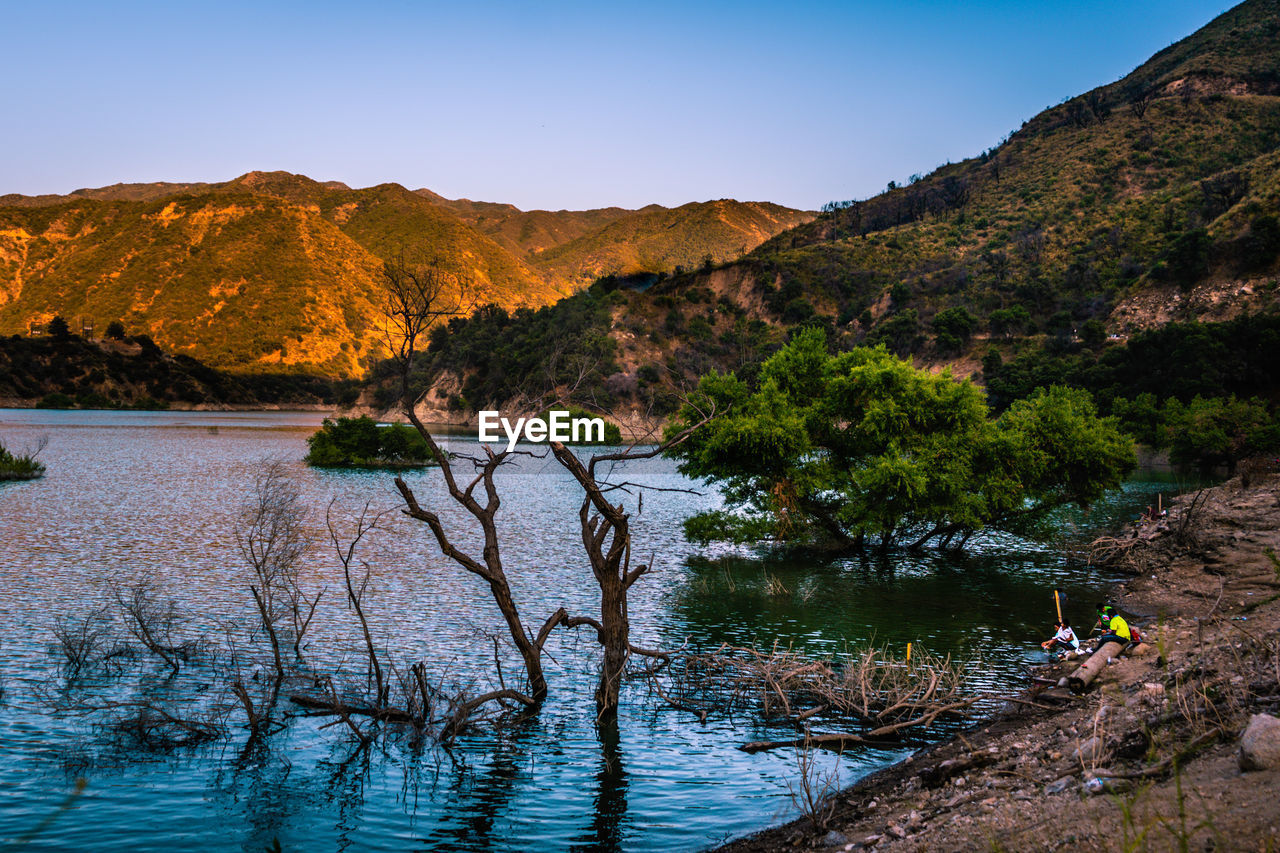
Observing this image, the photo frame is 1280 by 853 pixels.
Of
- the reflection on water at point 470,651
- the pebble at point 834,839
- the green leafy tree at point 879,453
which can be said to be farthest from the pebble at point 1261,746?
the green leafy tree at point 879,453

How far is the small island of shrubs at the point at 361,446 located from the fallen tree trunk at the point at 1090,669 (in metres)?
59.0

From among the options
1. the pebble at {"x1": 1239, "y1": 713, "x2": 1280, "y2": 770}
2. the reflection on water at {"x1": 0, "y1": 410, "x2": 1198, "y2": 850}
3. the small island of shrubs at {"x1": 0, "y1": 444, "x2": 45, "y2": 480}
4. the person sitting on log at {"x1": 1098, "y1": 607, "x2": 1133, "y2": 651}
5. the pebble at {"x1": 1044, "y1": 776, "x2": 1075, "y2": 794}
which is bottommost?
the reflection on water at {"x1": 0, "y1": 410, "x2": 1198, "y2": 850}

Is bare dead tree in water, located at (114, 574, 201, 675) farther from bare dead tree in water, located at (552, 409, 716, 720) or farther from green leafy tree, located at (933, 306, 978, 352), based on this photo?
green leafy tree, located at (933, 306, 978, 352)

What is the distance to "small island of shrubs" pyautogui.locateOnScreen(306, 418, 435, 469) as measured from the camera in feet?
Answer: 230

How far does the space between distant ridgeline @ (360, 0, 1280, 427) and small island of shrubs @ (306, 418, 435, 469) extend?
65.6 ft

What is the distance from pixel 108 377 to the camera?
6629 inches

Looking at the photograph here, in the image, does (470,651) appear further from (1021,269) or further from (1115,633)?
(1021,269)

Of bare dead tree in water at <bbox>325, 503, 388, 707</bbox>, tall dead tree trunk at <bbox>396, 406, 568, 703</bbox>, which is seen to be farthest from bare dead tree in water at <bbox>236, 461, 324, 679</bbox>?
tall dead tree trunk at <bbox>396, 406, 568, 703</bbox>

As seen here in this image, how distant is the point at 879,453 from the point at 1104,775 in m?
24.6

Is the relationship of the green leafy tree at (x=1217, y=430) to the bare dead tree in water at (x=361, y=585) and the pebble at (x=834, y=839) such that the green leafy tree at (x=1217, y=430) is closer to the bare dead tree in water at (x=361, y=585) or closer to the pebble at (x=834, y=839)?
the bare dead tree in water at (x=361, y=585)

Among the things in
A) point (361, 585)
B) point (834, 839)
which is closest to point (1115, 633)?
point (834, 839)

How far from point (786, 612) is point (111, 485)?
147 ft

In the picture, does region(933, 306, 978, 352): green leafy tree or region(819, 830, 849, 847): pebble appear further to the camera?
region(933, 306, 978, 352): green leafy tree

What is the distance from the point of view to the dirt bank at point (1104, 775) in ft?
24.3
